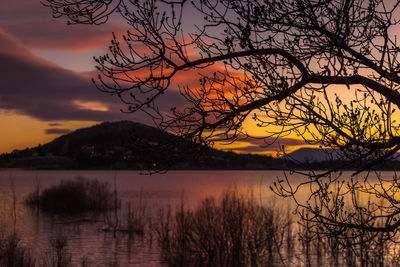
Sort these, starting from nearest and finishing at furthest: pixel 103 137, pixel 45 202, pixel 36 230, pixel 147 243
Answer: pixel 147 243 → pixel 36 230 → pixel 45 202 → pixel 103 137

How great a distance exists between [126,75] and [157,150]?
3.78 feet

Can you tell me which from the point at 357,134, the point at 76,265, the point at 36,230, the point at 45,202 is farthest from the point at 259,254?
the point at 45,202

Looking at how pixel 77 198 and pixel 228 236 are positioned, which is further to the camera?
pixel 77 198

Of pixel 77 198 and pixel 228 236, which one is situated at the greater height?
pixel 228 236

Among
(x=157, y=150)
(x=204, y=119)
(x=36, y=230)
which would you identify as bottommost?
(x=36, y=230)

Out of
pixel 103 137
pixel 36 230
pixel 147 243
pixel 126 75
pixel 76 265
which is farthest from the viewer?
pixel 103 137

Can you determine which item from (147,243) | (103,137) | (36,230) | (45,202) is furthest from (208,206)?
(103,137)

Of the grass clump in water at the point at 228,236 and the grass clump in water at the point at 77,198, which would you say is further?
the grass clump in water at the point at 77,198

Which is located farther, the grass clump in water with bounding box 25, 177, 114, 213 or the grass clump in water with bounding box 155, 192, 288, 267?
the grass clump in water with bounding box 25, 177, 114, 213

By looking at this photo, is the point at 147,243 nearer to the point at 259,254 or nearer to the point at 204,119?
the point at 259,254

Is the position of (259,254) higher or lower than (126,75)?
lower

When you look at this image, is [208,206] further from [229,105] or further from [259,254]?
[229,105]

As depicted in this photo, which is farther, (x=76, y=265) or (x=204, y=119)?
(x=76, y=265)

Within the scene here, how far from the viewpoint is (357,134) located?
686 cm
